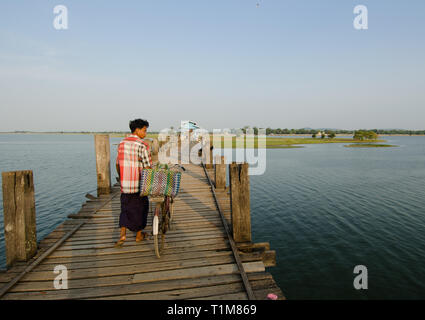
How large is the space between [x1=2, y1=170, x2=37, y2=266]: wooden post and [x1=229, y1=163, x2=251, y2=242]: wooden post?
11.7 ft

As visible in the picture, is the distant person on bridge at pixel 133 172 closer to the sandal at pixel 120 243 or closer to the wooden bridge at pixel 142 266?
the sandal at pixel 120 243

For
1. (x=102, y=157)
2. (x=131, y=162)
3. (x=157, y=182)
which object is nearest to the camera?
(x=157, y=182)

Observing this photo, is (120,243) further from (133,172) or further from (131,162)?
(131,162)

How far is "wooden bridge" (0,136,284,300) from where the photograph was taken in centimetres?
307

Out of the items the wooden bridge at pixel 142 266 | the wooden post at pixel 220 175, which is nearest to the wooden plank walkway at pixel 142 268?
the wooden bridge at pixel 142 266

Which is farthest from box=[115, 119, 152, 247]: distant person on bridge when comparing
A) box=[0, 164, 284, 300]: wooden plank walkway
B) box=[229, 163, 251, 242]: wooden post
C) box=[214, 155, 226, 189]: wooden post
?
box=[214, 155, 226, 189]: wooden post

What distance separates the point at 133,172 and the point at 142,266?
1630 millimetres

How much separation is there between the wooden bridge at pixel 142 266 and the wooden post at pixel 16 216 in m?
0.19

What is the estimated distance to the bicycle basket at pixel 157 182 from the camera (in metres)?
3.96

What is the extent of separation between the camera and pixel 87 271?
11.6 ft

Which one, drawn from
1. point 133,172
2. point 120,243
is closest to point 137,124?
point 133,172

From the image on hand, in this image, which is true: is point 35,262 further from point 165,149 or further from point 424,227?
point 165,149

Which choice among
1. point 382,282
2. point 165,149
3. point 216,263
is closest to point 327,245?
point 382,282

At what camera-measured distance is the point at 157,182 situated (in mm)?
3986
